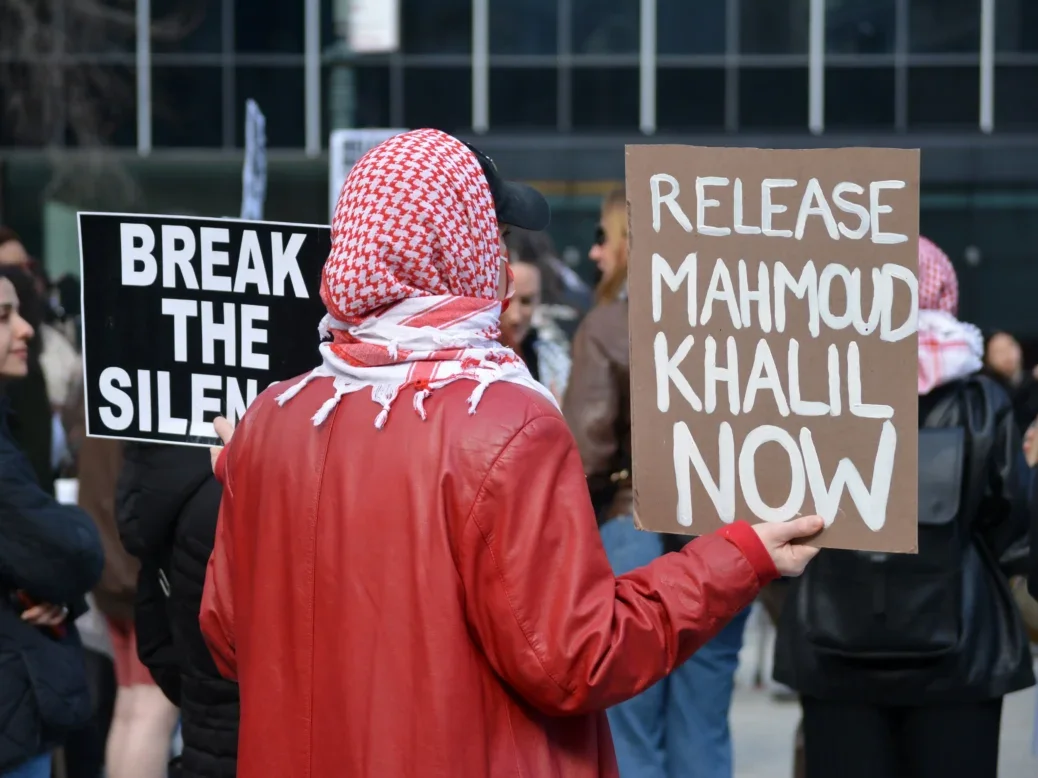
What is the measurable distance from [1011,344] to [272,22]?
14.2 m

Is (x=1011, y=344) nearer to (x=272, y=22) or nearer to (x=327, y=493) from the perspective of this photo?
(x=327, y=493)

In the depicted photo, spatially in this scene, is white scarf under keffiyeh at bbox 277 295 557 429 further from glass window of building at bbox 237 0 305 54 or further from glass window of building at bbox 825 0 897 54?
glass window of building at bbox 237 0 305 54

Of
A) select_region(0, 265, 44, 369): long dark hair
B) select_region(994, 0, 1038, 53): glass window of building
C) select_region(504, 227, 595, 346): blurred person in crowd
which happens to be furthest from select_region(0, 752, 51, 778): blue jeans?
select_region(994, 0, 1038, 53): glass window of building

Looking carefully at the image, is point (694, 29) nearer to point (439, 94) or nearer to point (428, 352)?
point (439, 94)

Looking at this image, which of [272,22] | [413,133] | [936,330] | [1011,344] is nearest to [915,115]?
[272,22]

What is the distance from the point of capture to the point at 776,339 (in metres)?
2.80

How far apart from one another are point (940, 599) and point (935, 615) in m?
0.04

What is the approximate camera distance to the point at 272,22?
23469 mm

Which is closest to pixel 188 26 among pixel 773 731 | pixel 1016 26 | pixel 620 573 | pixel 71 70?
pixel 71 70

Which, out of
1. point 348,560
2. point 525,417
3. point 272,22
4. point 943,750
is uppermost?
point 272,22

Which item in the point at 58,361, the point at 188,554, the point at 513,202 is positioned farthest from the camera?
the point at 58,361

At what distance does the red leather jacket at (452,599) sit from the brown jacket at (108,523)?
122 inches

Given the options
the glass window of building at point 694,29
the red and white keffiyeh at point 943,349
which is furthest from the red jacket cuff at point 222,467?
the glass window of building at point 694,29

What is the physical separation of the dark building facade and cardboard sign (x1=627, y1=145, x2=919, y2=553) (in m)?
19.2
